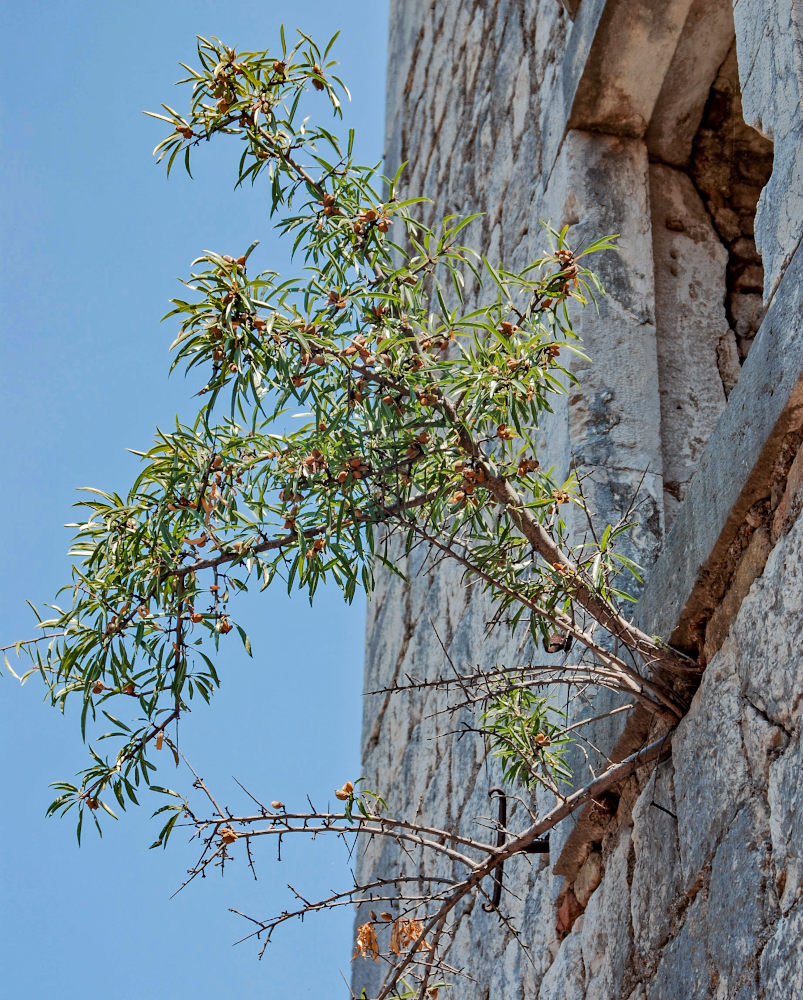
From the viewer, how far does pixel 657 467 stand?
2.56 meters

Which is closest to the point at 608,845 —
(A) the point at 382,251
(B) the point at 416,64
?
(A) the point at 382,251

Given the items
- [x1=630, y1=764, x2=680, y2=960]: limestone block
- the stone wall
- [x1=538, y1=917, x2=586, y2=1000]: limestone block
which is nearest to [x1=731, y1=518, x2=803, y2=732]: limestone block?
the stone wall

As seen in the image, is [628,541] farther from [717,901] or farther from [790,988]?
[790,988]

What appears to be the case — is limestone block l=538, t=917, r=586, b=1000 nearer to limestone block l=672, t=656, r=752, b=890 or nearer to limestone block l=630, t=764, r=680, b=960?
limestone block l=630, t=764, r=680, b=960

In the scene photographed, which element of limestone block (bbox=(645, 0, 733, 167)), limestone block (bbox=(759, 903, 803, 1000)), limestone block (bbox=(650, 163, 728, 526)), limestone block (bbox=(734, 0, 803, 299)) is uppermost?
limestone block (bbox=(645, 0, 733, 167))

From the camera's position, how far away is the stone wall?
1.58 metres

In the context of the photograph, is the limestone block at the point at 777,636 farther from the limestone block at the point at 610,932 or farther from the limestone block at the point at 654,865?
the limestone block at the point at 610,932

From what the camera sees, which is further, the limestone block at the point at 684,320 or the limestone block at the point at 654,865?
the limestone block at the point at 684,320

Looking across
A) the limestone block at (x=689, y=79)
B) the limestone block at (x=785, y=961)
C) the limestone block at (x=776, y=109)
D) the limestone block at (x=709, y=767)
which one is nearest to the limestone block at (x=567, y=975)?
the limestone block at (x=709, y=767)

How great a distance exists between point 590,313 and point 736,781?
133cm

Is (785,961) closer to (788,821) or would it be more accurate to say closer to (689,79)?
(788,821)

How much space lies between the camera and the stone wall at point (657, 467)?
158 centimetres

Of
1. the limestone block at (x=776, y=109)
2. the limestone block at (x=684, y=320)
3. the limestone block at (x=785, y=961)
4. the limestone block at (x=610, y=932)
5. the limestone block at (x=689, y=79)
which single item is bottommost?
the limestone block at (x=785, y=961)

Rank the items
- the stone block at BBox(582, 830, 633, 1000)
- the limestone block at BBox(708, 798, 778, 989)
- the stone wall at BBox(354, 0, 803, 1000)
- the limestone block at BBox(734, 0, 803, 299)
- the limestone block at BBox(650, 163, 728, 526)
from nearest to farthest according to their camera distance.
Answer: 1. the limestone block at BBox(708, 798, 778, 989)
2. the stone wall at BBox(354, 0, 803, 1000)
3. the limestone block at BBox(734, 0, 803, 299)
4. the stone block at BBox(582, 830, 633, 1000)
5. the limestone block at BBox(650, 163, 728, 526)
